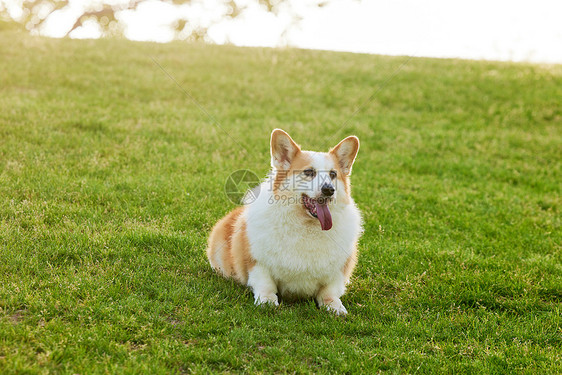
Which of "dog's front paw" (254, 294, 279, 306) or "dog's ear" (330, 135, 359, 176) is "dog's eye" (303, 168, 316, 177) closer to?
"dog's ear" (330, 135, 359, 176)

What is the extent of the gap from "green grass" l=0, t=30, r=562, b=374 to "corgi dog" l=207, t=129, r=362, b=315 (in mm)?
254

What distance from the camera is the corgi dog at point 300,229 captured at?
4949 millimetres

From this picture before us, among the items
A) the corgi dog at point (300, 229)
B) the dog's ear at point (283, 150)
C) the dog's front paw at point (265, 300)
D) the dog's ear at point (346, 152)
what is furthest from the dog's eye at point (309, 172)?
the dog's front paw at point (265, 300)

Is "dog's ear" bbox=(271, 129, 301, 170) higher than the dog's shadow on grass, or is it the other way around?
"dog's ear" bbox=(271, 129, 301, 170)

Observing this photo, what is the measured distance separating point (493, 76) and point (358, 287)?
14412 millimetres

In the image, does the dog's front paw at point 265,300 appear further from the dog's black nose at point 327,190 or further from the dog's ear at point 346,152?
the dog's ear at point 346,152

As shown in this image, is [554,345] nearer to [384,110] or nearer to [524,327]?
[524,327]

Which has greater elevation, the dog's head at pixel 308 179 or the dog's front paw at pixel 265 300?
the dog's head at pixel 308 179

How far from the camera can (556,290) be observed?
19.6 feet

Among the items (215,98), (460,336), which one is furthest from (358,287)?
(215,98)

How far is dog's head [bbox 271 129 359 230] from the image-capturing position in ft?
15.8

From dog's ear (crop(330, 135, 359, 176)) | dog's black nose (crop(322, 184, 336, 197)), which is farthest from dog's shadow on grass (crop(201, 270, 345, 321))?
dog's ear (crop(330, 135, 359, 176))

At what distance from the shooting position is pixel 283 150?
16.7 ft

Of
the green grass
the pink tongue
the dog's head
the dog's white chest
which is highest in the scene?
the dog's head
